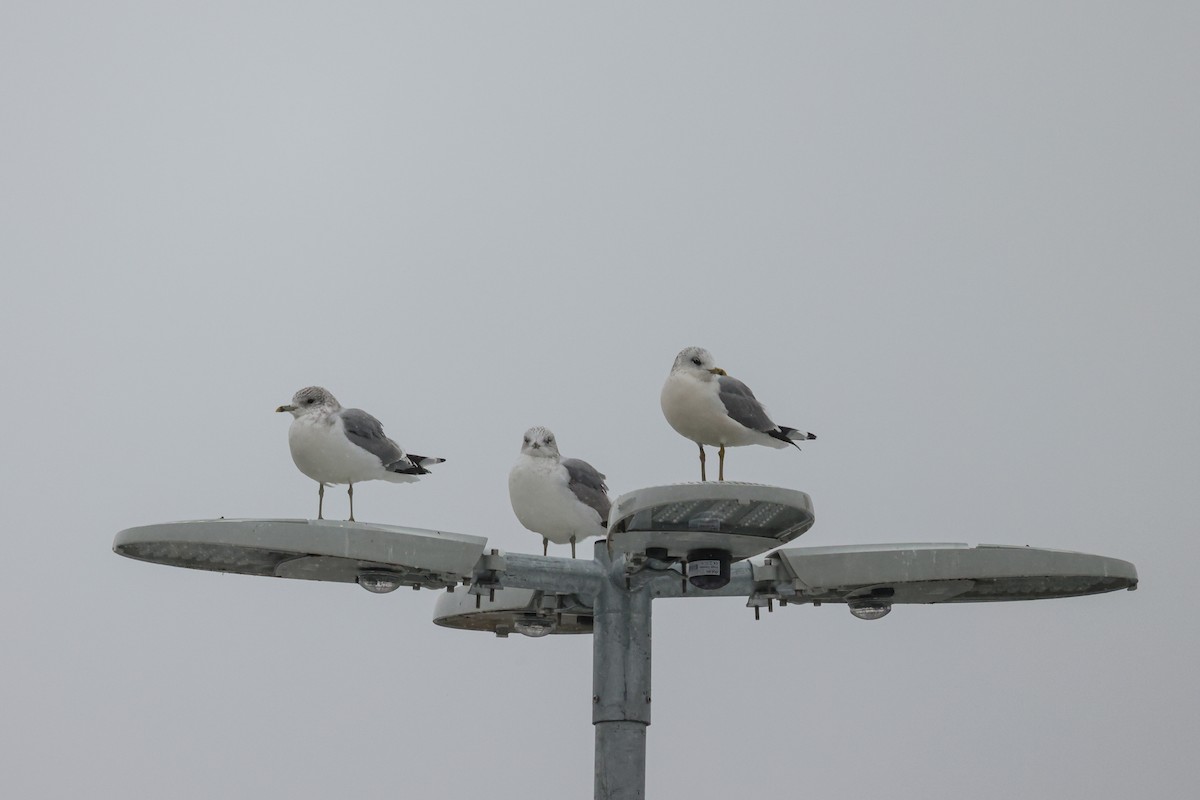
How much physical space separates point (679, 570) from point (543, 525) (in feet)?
7.87

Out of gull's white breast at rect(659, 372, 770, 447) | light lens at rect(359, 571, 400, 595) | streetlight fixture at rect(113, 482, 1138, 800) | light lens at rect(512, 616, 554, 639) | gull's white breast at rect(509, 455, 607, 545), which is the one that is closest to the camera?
streetlight fixture at rect(113, 482, 1138, 800)

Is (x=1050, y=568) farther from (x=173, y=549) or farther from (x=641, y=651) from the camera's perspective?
(x=173, y=549)

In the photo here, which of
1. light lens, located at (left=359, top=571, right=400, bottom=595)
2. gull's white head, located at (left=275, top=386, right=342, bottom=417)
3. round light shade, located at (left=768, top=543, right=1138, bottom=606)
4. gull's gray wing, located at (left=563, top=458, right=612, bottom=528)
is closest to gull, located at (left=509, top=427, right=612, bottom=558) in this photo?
gull's gray wing, located at (left=563, top=458, right=612, bottom=528)

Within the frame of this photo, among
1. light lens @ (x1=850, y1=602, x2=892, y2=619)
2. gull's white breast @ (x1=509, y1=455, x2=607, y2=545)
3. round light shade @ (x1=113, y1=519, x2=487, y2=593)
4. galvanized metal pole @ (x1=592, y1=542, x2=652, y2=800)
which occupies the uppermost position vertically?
gull's white breast @ (x1=509, y1=455, x2=607, y2=545)

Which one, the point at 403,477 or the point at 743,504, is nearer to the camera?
the point at 743,504

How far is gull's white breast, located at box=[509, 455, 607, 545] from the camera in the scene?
10.5 m

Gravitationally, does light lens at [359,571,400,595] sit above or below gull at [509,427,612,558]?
below

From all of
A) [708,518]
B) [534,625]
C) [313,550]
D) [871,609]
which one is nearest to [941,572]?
[871,609]

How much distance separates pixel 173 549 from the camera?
7.63m

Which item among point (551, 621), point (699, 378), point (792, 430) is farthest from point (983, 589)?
point (551, 621)

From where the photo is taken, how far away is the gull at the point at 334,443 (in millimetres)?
9930

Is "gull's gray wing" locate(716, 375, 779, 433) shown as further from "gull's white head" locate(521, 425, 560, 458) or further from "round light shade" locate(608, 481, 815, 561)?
"gull's white head" locate(521, 425, 560, 458)

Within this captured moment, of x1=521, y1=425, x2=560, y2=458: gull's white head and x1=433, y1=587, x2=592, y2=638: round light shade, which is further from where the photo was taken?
x1=521, y1=425, x2=560, y2=458: gull's white head

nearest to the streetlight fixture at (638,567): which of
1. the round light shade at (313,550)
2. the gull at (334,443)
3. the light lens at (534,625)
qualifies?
the round light shade at (313,550)
